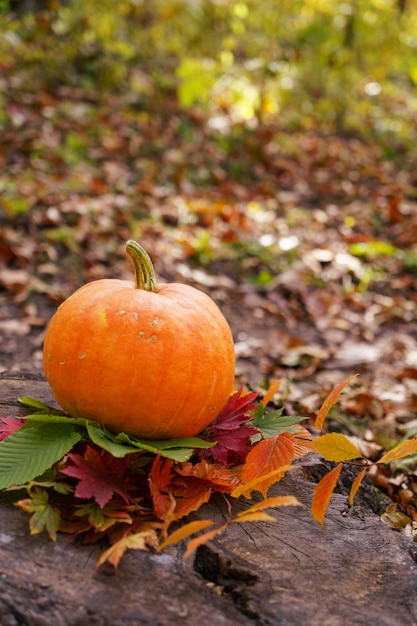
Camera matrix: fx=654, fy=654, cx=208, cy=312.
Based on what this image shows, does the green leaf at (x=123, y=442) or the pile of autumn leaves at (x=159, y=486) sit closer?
the pile of autumn leaves at (x=159, y=486)

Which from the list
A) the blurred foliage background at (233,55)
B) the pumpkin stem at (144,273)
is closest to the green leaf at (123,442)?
the pumpkin stem at (144,273)

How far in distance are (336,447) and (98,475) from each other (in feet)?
1.85

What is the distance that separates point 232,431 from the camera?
1.83 metres

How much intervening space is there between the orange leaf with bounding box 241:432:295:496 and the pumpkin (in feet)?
0.62

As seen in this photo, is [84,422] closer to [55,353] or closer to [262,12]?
[55,353]

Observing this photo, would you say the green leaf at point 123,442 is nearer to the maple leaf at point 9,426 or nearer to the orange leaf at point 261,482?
the maple leaf at point 9,426

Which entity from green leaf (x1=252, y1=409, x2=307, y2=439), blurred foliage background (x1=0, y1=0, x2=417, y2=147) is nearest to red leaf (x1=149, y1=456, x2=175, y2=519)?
green leaf (x1=252, y1=409, x2=307, y2=439)

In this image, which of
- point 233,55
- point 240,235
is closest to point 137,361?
point 240,235

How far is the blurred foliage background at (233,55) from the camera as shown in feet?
22.8

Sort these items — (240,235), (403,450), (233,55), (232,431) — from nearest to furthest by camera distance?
(403,450), (232,431), (240,235), (233,55)

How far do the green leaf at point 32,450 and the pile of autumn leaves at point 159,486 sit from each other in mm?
31

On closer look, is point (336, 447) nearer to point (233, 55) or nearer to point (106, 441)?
point (106, 441)

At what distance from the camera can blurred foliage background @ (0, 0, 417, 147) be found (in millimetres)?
6961

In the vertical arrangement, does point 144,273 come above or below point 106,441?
above
